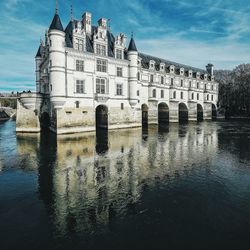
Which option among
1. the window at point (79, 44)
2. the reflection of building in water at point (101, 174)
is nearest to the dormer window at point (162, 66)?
the window at point (79, 44)

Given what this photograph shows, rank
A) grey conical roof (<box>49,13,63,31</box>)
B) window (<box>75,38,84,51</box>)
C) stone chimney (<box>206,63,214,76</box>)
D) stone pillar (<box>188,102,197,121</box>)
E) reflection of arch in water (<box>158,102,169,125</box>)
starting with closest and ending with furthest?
grey conical roof (<box>49,13,63,31</box>) < window (<box>75,38,84,51</box>) < reflection of arch in water (<box>158,102,169,125</box>) < stone pillar (<box>188,102,197,121</box>) < stone chimney (<box>206,63,214,76</box>)

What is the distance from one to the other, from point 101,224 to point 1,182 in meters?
8.76

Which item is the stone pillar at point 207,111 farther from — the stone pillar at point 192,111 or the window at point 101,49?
the window at point 101,49

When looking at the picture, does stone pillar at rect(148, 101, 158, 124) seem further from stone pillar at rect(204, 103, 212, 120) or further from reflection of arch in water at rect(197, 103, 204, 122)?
stone pillar at rect(204, 103, 212, 120)

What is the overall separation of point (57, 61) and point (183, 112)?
144 feet

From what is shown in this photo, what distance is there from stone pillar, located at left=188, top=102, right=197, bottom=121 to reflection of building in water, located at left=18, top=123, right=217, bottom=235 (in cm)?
4100

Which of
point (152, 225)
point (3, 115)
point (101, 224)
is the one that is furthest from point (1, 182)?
point (3, 115)

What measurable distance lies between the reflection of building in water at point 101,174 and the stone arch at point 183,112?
1607 inches

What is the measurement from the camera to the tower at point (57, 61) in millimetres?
33531

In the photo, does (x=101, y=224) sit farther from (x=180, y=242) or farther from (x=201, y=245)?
(x=201, y=245)

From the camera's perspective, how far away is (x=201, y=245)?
7.71 metres

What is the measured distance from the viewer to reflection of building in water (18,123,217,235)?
10055mm

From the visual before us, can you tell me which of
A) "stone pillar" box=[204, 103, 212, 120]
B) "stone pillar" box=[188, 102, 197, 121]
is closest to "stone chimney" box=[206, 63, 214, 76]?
"stone pillar" box=[204, 103, 212, 120]

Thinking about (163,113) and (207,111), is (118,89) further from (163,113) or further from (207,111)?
(207,111)
